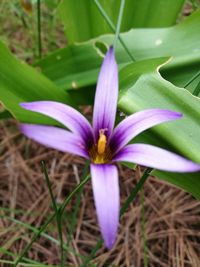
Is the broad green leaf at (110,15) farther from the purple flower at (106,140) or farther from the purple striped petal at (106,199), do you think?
the purple striped petal at (106,199)

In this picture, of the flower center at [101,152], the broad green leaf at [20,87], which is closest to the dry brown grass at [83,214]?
the broad green leaf at [20,87]

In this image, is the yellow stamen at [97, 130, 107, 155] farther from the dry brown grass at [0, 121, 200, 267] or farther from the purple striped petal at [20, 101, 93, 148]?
the dry brown grass at [0, 121, 200, 267]

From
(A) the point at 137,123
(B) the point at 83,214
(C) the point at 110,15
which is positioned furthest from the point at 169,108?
(B) the point at 83,214

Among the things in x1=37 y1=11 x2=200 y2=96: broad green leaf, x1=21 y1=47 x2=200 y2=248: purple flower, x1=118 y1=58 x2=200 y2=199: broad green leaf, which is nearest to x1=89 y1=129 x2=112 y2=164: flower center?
x1=21 y1=47 x2=200 y2=248: purple flower

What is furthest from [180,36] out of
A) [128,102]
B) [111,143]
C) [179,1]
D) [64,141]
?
[64,141]

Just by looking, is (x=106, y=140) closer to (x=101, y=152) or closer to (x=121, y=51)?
(x=101, y=152)

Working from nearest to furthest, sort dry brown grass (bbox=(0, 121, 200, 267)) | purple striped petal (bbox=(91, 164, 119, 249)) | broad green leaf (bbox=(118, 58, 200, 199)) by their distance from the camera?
purple striped petal (bbox=(91, 164, 119, 249)) < broad green leaf (bbox=(118, 58, 200, 199)) < dry brown grass (bbox=(0, 121, 200, 267))

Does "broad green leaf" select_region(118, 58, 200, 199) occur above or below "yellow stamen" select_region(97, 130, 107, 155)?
above

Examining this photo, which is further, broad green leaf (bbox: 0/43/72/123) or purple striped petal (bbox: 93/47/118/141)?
broad green leaf (bbox: 0/43/72/123)
